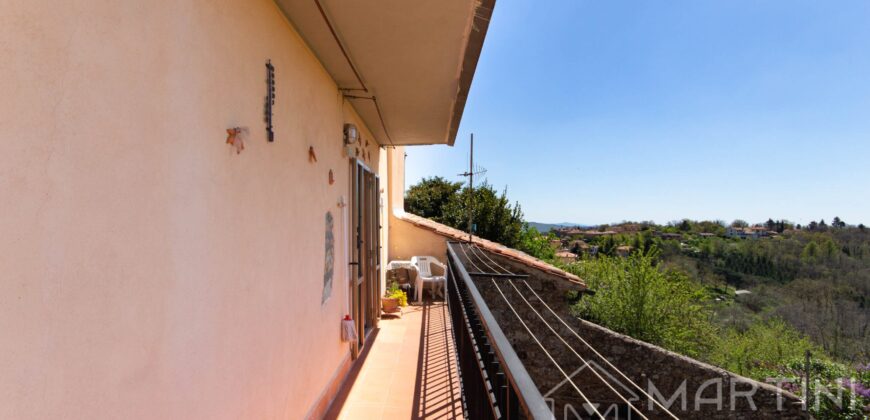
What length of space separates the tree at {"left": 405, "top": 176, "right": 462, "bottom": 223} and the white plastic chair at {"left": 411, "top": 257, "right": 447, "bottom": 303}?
1124 cm

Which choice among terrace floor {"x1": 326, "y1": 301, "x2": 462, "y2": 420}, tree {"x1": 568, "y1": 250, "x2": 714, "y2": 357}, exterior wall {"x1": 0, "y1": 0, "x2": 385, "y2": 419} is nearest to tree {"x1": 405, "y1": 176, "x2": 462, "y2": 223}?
tree {"x1": 568, "y1": 250, "x2": 714, "y2": 357}

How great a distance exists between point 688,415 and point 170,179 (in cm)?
1003

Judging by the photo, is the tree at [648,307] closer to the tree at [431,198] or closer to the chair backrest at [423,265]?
the chair backrest at [423,265]

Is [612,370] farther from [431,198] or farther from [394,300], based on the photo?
[431,198]

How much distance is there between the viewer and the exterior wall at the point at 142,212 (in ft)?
2.30

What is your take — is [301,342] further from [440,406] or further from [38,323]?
[38,323]

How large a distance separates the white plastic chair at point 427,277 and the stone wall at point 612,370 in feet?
2.70

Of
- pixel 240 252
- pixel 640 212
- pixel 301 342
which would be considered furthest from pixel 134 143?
pixel 640 212

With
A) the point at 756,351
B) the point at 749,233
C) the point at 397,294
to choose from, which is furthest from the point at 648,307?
the point at 749,233

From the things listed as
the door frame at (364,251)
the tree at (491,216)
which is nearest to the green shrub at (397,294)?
the door frame at (364,251)

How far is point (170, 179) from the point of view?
1.12 meters

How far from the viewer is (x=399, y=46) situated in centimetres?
225

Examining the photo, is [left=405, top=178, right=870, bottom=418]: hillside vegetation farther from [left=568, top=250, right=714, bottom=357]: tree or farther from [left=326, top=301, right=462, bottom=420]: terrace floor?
[left=326, top=301, right=462, bottom=420]: terrace floor

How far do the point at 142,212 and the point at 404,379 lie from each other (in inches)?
114
